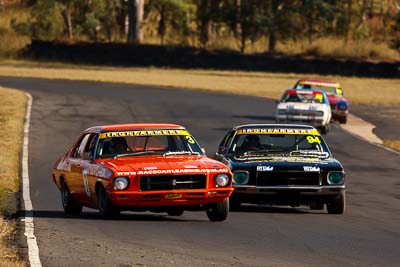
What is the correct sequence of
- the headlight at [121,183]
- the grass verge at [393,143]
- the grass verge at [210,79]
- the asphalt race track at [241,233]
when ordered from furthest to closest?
the grass verge at [210,79]
the grass verge at [393,143]
the headlight at [121,183]
the asphalt race track at [241,233]

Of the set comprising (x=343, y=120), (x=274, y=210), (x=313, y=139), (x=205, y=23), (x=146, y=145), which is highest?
(x=146, y=145)

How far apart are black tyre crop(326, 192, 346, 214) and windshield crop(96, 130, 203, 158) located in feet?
6.56

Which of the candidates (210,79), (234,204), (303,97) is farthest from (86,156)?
(210,79)

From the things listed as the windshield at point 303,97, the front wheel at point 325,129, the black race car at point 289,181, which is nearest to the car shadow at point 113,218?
the black race car at point 289,181

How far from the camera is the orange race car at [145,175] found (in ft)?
47.4

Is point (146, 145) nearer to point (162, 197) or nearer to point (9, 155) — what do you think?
point (162, 197)

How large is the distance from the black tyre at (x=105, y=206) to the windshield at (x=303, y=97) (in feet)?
73.1

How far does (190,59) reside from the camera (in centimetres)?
7300

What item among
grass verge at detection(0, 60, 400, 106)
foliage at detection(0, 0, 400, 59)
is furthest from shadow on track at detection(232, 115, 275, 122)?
foliage at detection(0, 0, 400, 59)

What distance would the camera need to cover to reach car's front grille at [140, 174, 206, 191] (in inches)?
570

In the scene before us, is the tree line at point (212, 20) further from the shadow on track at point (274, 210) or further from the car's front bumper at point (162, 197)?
the car's front bumper at point (162, 197)

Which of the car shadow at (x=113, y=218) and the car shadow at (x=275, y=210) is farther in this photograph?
the car shadow at (x=275, y=210)

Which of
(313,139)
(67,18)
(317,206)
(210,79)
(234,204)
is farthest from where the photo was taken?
(67,18)

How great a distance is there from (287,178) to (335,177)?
2.10ft
